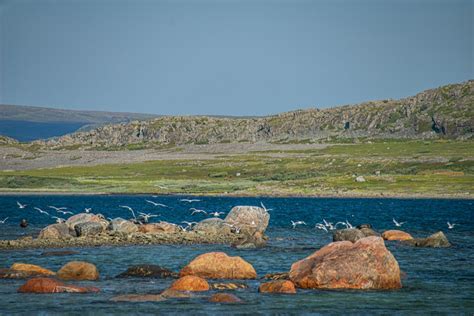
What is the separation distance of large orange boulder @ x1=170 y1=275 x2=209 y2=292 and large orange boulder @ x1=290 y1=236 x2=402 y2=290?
4.32 meters

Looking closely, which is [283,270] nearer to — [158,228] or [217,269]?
[217,269]

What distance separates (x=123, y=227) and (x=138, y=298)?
89.7ft

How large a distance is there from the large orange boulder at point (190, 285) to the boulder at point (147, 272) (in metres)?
4.38

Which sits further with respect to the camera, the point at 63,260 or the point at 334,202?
the point at 334,202

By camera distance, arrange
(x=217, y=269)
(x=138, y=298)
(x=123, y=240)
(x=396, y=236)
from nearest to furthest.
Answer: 1. (x=138, y=298)
2. (x=217, y=269)
3. (x=123, y=240)
4. (x=396, y=236)

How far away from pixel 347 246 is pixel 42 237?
2715 centimetres

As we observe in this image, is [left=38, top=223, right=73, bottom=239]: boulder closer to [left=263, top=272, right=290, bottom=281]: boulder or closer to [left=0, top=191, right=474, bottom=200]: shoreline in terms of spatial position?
[left=263, top=272, right=290, bottom=281]: boulder

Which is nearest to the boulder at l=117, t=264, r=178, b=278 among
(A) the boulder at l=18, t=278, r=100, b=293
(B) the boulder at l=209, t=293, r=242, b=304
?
(A) the boulder at l=18, t=278, r=100, b=293

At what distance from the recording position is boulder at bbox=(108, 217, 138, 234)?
6247 centimetres

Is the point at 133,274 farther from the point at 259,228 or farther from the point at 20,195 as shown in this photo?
the point at 20,195

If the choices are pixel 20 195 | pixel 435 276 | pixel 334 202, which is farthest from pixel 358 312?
pixel 20 195

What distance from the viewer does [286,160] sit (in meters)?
184

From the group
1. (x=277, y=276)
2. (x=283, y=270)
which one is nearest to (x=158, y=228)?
(x=283, y=270)

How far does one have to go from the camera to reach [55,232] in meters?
→ 60.3
